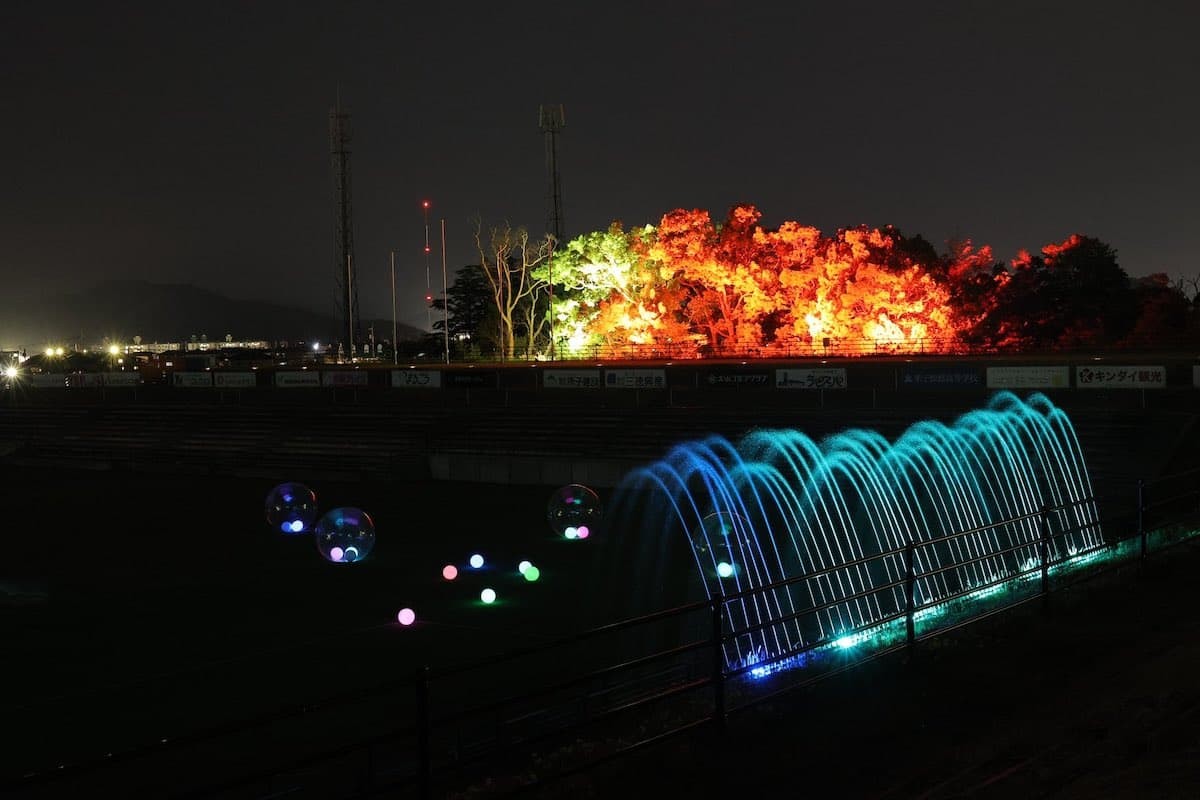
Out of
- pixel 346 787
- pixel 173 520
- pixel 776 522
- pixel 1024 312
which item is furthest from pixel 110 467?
pixel 1024 312

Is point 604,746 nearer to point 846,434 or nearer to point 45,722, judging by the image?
point 45,722

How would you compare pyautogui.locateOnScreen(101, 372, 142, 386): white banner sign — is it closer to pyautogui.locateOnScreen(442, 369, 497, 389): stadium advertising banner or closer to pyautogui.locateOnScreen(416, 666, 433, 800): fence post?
pyautogui.locateOnScreen(442, 369, 497, 389): stadium advertising banner

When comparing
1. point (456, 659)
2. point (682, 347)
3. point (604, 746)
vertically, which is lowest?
point (456, 659)

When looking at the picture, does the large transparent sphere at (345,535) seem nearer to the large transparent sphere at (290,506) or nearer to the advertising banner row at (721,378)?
the large transparent sphere at (290,506)

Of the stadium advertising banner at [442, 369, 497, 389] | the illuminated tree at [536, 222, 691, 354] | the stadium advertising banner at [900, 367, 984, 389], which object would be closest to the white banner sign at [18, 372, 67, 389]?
the stadium advertising banner at [442, 369, 497, 389]

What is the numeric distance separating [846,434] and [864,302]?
97.1ft

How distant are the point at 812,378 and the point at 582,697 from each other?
28.0 m

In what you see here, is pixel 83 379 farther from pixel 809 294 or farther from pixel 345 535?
pixel 345 535

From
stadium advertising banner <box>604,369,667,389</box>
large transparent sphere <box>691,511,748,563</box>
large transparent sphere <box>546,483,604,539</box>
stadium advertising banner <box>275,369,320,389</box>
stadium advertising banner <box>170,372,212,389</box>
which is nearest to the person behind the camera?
large transparent sphere <box>691,511,748,563</box>

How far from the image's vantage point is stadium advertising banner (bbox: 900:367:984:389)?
32875 mm

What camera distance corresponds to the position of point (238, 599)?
17875mm

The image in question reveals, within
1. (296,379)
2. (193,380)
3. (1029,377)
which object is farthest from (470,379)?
(1029,377)

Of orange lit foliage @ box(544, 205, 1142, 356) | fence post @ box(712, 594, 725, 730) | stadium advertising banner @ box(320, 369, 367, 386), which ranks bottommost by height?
fence post @ box(712, 594, 725, 730)

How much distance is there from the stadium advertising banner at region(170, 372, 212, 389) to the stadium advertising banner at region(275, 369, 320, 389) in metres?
3.83
